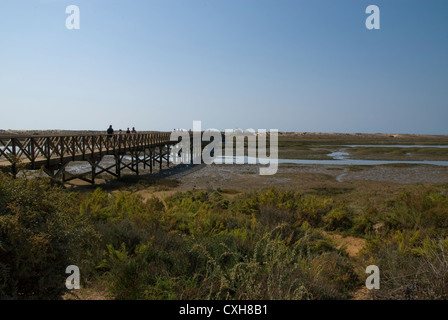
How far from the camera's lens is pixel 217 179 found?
2227 cm

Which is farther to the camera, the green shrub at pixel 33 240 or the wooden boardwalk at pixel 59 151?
the wooden boardwalk at pixel 59 151

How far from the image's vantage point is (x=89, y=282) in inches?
179

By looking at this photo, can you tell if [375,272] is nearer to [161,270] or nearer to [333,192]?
[161,270]

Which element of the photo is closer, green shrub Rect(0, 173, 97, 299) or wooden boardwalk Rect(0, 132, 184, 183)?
green shrub Rect(0, 173, 97, 299)

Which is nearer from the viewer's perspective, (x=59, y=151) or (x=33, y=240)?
(x=33, y=240)

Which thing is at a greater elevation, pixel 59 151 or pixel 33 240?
pixel 59 151

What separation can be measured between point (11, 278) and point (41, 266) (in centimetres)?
28

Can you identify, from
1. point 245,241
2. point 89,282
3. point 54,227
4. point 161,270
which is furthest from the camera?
point 245,241
